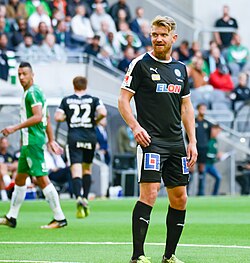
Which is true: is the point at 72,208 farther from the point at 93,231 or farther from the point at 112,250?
the point at 112,250

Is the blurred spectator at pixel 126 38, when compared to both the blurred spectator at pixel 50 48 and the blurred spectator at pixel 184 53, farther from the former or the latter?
the blurred spectator at pixel 50 48

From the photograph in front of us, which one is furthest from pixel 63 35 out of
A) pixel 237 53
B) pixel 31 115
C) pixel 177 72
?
pixel 177 72

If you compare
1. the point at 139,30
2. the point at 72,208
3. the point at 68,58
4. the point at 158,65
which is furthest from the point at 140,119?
the point at 139,30

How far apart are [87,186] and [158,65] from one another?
8280 millimetres

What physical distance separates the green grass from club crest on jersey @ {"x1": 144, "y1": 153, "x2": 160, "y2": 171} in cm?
103

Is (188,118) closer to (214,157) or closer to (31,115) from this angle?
(31,115)

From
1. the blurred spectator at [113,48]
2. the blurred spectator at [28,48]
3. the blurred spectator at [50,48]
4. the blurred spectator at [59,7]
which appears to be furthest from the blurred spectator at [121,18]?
the blurred spectator at [28,48]

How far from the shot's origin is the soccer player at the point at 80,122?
17.5m

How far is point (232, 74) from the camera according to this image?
31359 millimetres

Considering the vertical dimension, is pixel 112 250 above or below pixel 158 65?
below

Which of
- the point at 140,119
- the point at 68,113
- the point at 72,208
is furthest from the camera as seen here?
the point at 72,208

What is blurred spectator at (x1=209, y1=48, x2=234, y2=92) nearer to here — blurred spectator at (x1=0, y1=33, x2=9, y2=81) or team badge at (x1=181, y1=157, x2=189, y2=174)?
blurred spectator at (x1=0, y1=33, x2=9, y2=81)

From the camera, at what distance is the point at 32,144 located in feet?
47.4

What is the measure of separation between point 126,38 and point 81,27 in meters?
1.43
